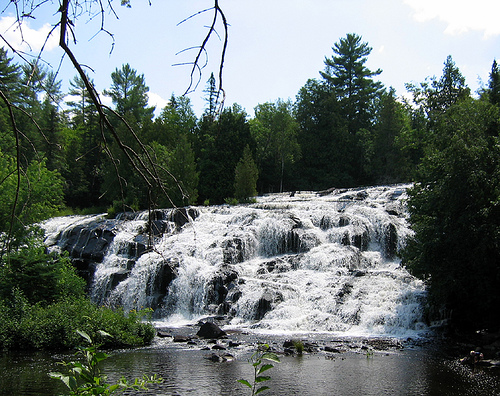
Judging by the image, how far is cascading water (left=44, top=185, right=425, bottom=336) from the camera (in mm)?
16844

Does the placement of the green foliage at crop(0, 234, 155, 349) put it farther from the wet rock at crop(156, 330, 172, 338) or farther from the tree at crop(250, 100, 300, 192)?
the tree at crop(250, 100, 300, 192)

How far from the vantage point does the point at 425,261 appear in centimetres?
1522

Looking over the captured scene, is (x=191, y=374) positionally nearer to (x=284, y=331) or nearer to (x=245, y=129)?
(x=284, y=331)

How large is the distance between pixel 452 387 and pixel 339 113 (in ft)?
152

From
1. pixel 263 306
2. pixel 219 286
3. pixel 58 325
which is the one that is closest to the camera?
pixel 58 325

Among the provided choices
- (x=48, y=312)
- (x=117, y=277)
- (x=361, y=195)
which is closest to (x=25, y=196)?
(x=117, y=277)

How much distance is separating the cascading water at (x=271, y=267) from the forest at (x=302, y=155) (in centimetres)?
211

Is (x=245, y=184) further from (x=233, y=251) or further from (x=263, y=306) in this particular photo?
(x=263, y=306)

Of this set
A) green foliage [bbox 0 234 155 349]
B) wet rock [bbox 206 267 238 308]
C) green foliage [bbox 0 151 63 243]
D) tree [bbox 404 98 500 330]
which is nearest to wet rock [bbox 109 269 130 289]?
green foliage [bbox 0 151 63 243]

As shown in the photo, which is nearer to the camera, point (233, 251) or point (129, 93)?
point (233, 251)

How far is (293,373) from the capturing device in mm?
10406

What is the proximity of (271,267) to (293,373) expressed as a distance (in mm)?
10483

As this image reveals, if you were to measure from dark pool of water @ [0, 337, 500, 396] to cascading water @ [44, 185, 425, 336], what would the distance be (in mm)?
3589

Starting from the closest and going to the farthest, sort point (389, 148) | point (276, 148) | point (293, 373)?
point (293, 373) < point (389, 148) < point (276, 148)
